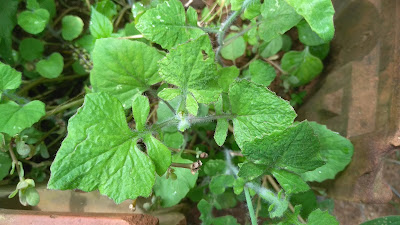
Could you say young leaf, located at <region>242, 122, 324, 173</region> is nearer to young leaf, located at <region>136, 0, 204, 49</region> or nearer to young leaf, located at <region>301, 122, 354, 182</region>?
young leaf, located at <region>301, 122, 354, 182</region>

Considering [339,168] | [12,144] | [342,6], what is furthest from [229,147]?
[12,144]

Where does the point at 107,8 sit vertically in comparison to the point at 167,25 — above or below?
below

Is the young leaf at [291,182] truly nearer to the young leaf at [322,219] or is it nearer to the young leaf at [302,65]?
the young leaf at [322,219]

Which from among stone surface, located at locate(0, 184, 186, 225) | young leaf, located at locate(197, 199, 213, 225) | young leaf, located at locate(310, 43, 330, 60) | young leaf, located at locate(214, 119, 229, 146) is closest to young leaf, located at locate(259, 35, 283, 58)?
young leaf, located at locate(310, 43, 330, 60)

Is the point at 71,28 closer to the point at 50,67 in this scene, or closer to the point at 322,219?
the point at 50,67

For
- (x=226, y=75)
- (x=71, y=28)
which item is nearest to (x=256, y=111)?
(x=226, y=75)

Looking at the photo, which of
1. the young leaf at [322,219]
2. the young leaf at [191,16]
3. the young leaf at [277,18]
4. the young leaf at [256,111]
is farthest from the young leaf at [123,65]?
the young leaf at [322,219]
